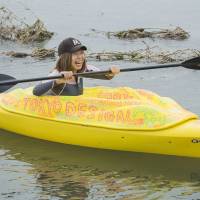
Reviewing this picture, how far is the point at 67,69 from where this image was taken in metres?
7.53

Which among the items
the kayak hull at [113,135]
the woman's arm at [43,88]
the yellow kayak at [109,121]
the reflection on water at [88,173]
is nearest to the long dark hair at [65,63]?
the woman's arm at [43,88]

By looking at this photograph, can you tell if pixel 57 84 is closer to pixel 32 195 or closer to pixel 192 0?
pixel 32 195

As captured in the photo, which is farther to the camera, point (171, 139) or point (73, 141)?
point (73, 141)

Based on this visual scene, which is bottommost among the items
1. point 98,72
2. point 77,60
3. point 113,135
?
point 113,135

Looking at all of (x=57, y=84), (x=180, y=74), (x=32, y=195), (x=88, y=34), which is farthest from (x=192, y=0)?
(x=32, y=195)

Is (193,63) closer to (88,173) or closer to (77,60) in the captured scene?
(77,60)

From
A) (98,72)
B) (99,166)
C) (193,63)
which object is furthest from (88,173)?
(193,63)

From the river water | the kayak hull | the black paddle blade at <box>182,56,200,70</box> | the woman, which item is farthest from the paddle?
the river water

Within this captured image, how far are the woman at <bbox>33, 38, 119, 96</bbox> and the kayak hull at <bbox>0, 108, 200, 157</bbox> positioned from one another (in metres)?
0.34

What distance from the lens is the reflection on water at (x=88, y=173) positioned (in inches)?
248

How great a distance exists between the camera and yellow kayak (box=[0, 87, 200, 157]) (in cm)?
688

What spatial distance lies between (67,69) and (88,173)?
122 cm

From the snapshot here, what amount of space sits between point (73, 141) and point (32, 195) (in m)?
1.32

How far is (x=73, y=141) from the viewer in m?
7.46
